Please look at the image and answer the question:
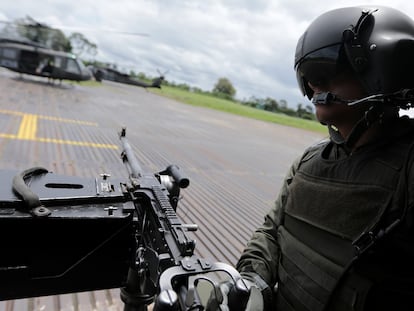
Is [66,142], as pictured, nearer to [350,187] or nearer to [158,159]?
[158,159]

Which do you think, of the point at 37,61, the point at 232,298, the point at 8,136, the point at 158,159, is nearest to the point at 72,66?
the point at 37,61

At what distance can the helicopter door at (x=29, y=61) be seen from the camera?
17.8m

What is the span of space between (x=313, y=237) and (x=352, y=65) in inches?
32.9

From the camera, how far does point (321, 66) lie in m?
1.72

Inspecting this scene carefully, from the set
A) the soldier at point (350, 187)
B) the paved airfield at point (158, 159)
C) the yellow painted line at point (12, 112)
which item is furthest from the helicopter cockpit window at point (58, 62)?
the soldier at point (350, 187)

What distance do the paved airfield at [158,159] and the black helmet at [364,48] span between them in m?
2.21

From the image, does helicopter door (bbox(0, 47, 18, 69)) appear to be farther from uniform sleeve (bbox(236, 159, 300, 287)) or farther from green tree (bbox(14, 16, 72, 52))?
uniform sleeve (bbox(236, 159, 300, 287))

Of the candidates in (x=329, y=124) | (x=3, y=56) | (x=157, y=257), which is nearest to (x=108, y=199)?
(x=157, y=257)

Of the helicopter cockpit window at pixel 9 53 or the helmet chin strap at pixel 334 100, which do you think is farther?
the helicopter cockpit window at pixel 9 53

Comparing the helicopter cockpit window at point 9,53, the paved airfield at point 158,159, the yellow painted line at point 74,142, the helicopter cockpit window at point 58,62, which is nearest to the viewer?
the paved airfield at point 158,159

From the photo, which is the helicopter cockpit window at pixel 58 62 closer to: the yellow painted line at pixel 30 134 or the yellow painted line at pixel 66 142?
the yellow painted line at pixel 30 134

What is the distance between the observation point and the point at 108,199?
1864 mm

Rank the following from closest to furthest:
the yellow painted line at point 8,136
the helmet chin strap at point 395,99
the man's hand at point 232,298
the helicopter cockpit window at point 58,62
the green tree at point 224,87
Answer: the man's hand at point 232,298
the helmet chin strap at point 395,99
the yellow painted line at point 8,136
the helicopter cockpit window at point 58,62
the green tree at point 224,87

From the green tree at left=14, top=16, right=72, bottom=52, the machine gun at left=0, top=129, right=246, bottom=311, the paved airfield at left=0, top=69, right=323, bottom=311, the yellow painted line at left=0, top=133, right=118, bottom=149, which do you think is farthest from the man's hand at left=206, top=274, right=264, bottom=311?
the green tree at left=14, top=16, right=72, bottom=52
